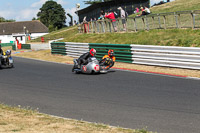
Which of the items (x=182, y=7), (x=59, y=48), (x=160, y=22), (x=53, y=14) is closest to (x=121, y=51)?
(x=160, y=22)

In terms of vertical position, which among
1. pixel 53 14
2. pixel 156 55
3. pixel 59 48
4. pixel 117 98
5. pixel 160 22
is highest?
pixel 53 14

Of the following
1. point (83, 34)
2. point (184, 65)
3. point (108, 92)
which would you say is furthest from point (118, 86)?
point (83, 34)

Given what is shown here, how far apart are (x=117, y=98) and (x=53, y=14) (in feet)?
327

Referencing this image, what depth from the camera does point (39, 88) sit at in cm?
1102

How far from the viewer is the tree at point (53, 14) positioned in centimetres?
10412

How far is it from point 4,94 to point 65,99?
2271mm

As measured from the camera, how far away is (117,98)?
352 inches

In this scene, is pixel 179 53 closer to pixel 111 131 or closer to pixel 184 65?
pixel 184 65

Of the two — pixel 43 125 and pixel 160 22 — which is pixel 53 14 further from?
pixel 43 125

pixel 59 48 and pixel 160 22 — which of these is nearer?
pixel 160 22

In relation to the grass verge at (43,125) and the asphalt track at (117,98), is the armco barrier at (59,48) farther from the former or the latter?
the grass verge at (43,125)

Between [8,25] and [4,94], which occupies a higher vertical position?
[8,25]

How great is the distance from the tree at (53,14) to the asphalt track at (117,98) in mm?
91805

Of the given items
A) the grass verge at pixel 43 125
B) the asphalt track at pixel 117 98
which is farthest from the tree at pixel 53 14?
the grass verge at pixel 43 125
